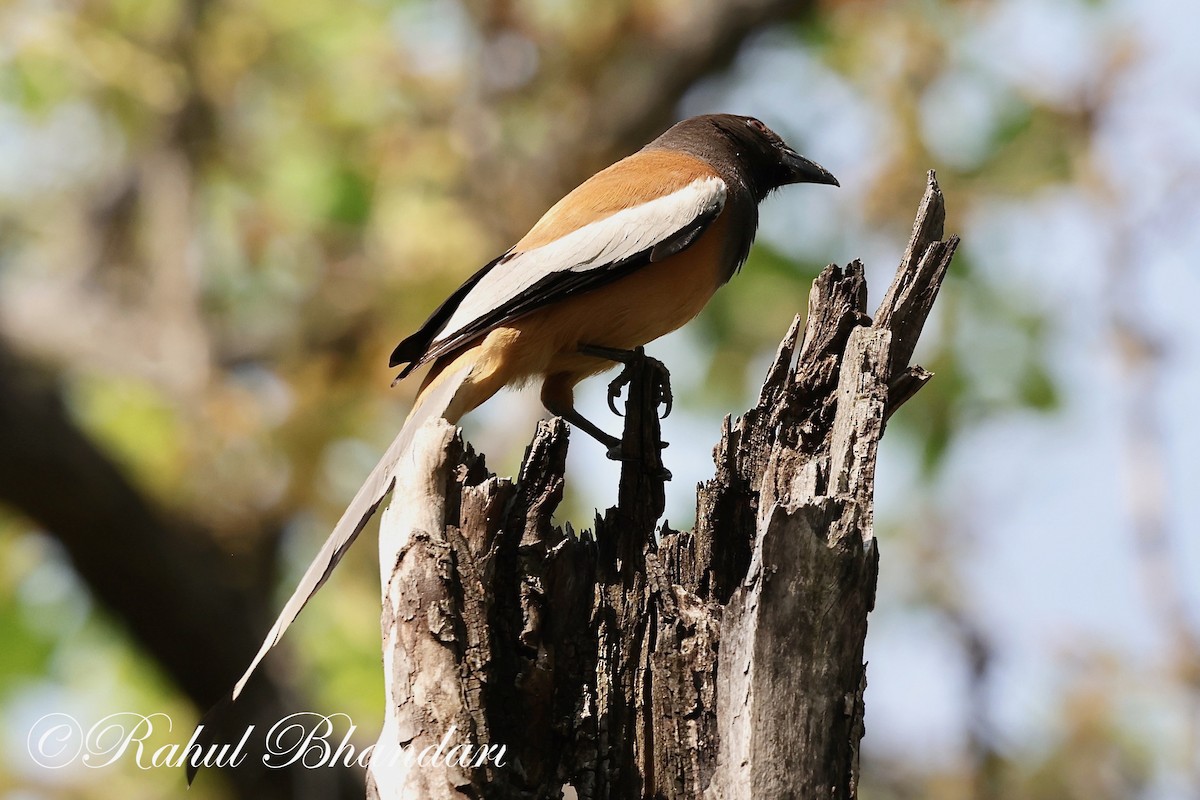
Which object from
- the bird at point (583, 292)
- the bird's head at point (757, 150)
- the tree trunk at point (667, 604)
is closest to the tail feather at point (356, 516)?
the bird at point (583, 292)

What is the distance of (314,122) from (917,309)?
737 centimetres

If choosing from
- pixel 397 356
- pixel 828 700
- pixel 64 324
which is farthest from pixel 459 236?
pixel 828 700

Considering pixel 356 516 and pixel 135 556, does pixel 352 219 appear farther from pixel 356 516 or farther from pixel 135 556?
pixel 356 516

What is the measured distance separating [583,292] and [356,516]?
1.48 meters

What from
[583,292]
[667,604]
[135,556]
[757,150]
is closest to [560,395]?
[583,292]

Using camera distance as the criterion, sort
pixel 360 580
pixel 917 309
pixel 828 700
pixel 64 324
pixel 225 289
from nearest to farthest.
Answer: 1. pixel 828 700
2. pixel 917 309
3. pixel 360 580
4. pixel 64 324
5. pixel 225 289

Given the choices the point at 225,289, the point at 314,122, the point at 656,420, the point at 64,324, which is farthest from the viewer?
the point at 225,289

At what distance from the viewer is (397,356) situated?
207 inches

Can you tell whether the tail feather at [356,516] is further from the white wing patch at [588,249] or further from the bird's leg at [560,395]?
the bird's leg at [560,395]

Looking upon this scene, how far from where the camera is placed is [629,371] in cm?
492

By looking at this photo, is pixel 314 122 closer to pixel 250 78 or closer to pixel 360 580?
pixel 250 78

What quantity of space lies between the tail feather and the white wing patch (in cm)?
26

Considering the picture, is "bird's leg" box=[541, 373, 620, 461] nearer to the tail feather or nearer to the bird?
the bird

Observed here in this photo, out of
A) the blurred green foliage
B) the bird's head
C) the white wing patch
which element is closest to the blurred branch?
the blurred green foliage
